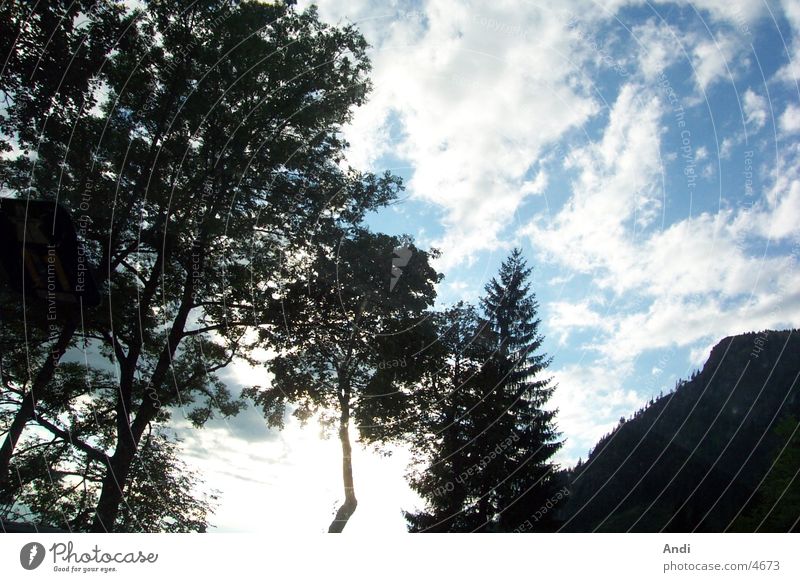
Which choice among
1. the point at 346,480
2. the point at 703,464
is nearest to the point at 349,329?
the point at 346,480

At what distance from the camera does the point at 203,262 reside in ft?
37.8

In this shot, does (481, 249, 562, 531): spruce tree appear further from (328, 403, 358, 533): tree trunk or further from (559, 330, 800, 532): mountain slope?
(328, 403, 358, 533): tree trunk

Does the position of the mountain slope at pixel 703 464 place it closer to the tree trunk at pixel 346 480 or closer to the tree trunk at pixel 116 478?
the tree trunk at pixel 346 480

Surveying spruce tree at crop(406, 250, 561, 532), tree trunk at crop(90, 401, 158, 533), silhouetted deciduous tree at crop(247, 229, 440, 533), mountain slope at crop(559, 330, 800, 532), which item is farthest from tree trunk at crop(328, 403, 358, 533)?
mountain slope at crop(559, 330, 800, 532)

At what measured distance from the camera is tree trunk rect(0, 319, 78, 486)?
9.92 metres

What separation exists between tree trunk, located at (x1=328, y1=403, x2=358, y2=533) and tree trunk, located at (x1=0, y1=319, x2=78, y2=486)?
22.1 ft

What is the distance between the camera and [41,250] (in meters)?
7.87

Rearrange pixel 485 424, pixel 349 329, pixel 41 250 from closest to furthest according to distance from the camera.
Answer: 1. pixel 41 250
2. pixel 349 329
3. pixel 485 424

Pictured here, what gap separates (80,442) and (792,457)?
42572 mm

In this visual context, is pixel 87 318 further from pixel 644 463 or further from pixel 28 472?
pixel 644 463

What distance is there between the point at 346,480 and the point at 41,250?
766 cm

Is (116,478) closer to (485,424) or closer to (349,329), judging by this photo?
(349,329)

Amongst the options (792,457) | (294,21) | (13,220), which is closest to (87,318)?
(13,220)

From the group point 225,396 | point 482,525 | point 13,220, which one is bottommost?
point 482,525
